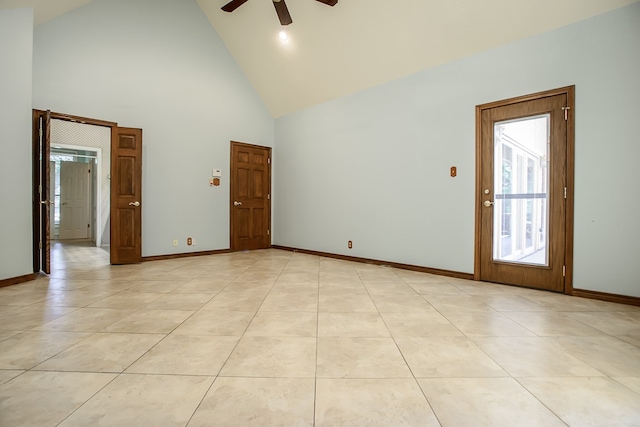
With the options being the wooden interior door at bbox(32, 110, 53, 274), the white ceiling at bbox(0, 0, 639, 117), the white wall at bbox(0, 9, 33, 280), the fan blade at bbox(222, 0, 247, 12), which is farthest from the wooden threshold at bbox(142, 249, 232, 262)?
the fan blade at bbox(222, 0, 247, 12)

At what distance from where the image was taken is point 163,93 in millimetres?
5012

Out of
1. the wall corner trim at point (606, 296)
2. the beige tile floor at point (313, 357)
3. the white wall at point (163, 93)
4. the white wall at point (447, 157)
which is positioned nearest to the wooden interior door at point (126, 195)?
the white wall at point (163, 93)

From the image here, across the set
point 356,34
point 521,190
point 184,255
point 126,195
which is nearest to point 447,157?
point 521,190

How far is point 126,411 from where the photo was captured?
4.16 ft

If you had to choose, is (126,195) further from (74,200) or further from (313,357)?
(74,200)

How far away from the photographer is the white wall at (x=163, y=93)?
417 centimetres

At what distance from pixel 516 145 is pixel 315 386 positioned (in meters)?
3.39

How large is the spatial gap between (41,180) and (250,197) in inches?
123

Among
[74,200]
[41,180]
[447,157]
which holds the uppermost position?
[447,157]

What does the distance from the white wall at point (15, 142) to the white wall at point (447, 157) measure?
3.84m

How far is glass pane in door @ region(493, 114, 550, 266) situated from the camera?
327cm

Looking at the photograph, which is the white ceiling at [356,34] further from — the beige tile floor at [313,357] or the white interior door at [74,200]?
the white interior door at [74,200]

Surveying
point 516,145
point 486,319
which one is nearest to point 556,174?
point 516,145

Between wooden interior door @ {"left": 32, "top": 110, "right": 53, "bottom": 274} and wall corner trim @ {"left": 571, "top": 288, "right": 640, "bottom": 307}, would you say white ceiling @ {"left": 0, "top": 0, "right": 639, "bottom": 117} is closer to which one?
wooden interior door @ {"left": 32, "top": 110, "right": 53, "bottom": 274}
